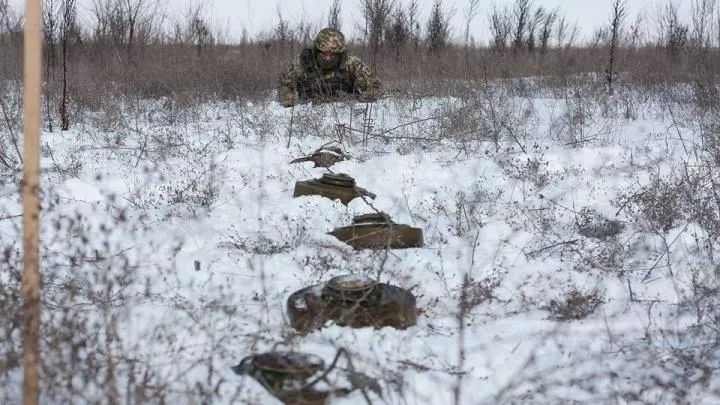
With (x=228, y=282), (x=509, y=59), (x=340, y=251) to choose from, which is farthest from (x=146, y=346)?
(x=509, y=59)

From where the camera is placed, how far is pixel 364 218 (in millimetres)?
4848

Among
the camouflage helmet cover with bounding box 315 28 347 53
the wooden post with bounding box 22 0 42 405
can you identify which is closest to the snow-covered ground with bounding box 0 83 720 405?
the wooden post with bounding box 22 0 42 405

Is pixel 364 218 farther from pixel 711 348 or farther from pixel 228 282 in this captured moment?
pixel 711 348

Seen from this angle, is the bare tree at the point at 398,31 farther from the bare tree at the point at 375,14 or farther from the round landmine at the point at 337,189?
the round landmine at the point at 337,189

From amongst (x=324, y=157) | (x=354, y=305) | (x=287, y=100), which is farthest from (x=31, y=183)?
(x=287, y=100)

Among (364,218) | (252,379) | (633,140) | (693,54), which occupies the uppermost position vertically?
(693,54)

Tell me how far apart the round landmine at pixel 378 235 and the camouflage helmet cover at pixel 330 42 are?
558 centimetres

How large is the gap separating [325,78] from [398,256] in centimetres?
624

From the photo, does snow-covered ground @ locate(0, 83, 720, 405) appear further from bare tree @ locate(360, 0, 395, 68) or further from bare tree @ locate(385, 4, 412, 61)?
bare tree @ locate(385, 4, 412, 61)

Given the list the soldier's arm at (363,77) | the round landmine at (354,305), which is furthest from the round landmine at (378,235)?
the soldier's arm at (363,77)

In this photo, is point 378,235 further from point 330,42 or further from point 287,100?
point 330,42

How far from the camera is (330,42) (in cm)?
981

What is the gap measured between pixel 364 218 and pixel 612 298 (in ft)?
5.88

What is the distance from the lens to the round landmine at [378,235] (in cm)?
454
